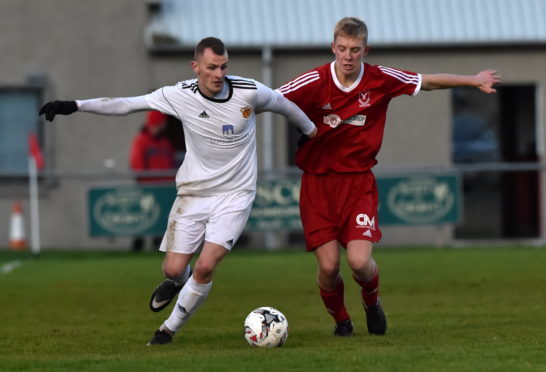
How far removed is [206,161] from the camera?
934 cm

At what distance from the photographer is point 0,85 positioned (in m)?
22.7

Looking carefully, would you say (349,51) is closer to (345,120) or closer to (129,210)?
(345,120)

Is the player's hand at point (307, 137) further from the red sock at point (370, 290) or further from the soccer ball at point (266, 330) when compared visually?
the soccer ball at point (266, 330)

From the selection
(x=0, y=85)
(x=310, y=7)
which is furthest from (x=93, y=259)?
(x=310, y=7)

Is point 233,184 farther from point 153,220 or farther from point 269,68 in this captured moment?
point 269,68

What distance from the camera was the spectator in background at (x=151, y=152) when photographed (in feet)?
66.8

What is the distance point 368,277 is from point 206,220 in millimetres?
1290

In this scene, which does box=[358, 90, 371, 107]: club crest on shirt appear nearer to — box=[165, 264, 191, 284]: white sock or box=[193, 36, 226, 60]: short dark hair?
box=[193, 36, 226, 60]: short dark hair

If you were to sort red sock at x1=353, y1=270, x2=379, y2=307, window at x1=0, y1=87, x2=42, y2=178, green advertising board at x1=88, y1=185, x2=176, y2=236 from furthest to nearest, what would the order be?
1. window at x1=0, y1=87, x2=42, y2=178
2. green advertising board at x1=88, y1=185, x2=176, y2=236
3. red sock at x1=353, y1=270, x2=379, y2=307

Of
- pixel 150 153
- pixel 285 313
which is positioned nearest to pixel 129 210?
pixel 150 153

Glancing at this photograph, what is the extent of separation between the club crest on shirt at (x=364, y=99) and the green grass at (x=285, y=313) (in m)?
1.74

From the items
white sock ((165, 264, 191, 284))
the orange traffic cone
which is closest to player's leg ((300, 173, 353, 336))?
white sock ((165, 264, 191, 284))

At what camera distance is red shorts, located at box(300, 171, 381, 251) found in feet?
31.8

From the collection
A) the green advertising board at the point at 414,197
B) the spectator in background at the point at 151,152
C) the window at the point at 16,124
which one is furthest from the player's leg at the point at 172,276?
the window at the point at 16,124
